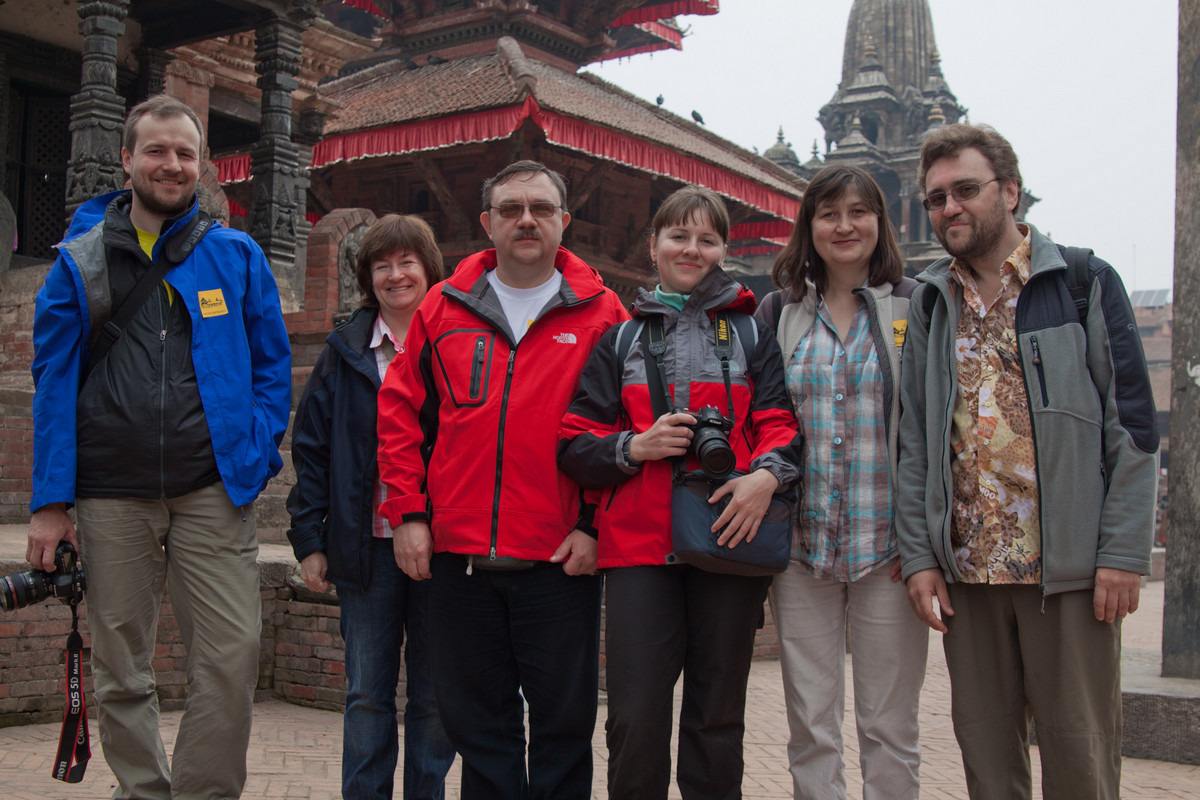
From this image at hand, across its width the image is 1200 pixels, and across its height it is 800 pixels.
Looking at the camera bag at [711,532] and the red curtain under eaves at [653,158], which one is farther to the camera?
the red curtain under eaves at [653,158]

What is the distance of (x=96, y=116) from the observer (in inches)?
340

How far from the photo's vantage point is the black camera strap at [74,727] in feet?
9.76

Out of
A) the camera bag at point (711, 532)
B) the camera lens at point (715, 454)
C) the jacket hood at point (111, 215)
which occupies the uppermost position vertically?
the jacket hood at point (111, 215)

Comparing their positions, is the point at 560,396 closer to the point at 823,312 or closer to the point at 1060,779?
the point at 823,312

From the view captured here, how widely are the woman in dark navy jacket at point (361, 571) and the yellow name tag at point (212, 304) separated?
1.23ft

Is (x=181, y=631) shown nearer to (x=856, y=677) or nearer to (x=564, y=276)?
(x=564, y=276)

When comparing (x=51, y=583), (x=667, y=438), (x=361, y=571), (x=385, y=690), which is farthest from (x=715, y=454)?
(x=51, y=583)

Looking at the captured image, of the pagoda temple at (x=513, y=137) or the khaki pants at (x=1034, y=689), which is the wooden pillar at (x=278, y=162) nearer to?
the pagoda temple at (x=513, y=137)

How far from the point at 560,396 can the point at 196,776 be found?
144 cm

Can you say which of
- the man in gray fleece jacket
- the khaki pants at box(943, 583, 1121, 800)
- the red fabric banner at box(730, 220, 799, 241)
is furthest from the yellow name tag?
the red fabric banner at box(730, 220, 799, 241)

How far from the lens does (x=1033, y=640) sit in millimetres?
2730

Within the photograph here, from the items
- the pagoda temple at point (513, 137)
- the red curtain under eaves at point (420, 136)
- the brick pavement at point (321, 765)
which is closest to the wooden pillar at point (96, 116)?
the pagoda temple at point (513, 137)

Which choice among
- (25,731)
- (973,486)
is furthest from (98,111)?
(973,486)

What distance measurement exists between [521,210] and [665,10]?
17188 millimetres
